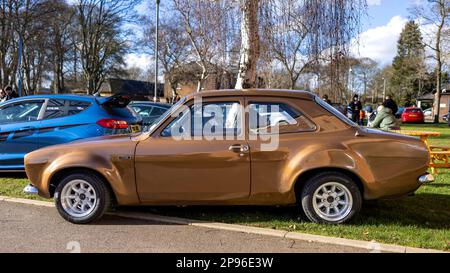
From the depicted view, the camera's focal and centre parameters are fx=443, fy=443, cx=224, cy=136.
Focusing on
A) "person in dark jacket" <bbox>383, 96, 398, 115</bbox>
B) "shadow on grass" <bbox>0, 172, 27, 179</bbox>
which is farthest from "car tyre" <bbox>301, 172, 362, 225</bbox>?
"person in dark jacket" <bbox>383, 96, 398, 115</bbox>

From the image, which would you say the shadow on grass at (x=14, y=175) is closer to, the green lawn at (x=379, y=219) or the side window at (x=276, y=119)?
the green lawn at (x=379, y=219)

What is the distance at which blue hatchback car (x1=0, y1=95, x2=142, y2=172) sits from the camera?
25.4 ft

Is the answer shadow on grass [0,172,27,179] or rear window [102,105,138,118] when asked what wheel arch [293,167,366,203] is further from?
shadow on grass [0,172,27,179]

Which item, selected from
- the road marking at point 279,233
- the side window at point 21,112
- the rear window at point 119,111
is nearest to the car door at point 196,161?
the road marking at point 279,233

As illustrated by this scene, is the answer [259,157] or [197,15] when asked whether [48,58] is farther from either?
[259,157]

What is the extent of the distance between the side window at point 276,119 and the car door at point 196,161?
17cm

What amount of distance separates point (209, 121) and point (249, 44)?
466 cm

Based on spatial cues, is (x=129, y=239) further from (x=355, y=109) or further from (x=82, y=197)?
(x=355, y=109)

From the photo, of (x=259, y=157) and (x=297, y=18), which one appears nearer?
(x=259, y=157)

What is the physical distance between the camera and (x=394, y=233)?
496 cm
